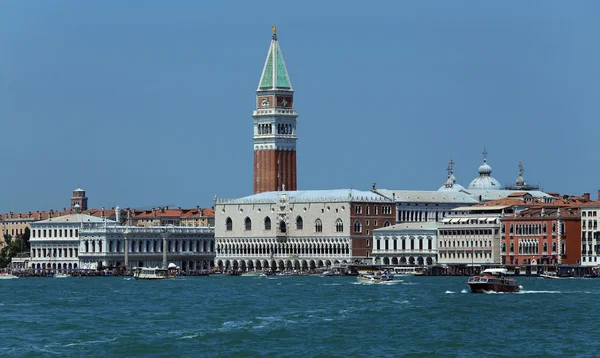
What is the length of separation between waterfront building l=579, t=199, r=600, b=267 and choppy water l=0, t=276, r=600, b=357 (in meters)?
24.2

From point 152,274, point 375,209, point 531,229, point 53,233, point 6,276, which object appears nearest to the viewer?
point 152,274

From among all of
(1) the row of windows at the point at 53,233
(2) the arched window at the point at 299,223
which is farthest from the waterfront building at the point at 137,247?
(2) the arched window at the point at 299,223

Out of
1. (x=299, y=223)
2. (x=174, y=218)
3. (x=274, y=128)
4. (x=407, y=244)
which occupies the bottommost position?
(x=407, y=244)

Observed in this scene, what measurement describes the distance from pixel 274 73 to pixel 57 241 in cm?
2394

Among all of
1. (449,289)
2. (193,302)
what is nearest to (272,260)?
(449,289)

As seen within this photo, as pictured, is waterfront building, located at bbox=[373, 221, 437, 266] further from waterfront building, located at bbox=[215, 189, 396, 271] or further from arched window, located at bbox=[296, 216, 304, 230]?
arched window, located at bbox=[296, 216, 304, 230]

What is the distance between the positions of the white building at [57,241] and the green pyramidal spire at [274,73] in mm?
18169

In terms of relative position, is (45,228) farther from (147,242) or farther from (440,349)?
(440,349)

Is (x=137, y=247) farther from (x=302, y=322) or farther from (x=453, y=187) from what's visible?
(x=302, y=322)

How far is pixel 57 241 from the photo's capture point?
157 metres

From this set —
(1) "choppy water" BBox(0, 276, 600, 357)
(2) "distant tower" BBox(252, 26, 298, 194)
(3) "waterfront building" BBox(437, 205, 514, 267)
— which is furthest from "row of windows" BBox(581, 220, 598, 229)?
(2) "distant tower" BBox(252, 26, 298, 194)

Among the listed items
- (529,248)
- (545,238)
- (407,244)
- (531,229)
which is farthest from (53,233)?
(545,238)

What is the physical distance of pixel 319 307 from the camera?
80688mm

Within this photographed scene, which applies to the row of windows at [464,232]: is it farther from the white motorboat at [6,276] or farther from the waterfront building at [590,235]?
the white motorboat at [6,276]
